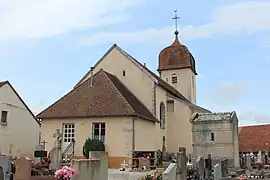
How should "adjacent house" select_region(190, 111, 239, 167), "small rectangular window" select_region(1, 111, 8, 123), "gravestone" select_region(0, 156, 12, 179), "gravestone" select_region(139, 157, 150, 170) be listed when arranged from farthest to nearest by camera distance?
"small rectangular window" select_region(1, 111, 8, 123) → "adjacent house" select_region(190, 111, 239, 167) → "gravestone" select_region(139, 157, 150, 170) → "gravestone" select_region(0, 156, 12, 179)

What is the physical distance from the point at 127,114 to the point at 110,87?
3.61 m

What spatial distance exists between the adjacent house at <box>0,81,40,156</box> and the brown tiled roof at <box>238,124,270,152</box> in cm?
2228

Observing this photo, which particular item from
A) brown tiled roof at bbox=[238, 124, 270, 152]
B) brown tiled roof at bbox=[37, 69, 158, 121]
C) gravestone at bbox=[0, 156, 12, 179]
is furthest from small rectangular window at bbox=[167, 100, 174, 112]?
gravestone at bbox=[0, 156, 12, 179]

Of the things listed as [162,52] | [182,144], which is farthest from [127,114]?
[162,52]

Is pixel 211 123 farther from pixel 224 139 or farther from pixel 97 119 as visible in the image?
pixel 97 119

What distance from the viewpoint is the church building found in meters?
26.9

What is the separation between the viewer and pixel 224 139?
26594mm

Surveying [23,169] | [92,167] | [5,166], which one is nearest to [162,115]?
[23,169]

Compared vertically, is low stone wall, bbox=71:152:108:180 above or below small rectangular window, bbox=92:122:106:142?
below

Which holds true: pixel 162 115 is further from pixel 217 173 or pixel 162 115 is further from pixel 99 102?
pixel 217 173

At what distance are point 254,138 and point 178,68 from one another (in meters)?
11.7

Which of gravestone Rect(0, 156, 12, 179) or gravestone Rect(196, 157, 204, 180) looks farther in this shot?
gravestone Rect(196, 157, 204, 180)

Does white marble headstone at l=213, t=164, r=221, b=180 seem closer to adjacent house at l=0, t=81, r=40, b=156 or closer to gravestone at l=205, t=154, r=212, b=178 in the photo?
gravestone at l=205, t=154, r=212, b=178

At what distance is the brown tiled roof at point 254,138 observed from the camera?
41.3 metres
